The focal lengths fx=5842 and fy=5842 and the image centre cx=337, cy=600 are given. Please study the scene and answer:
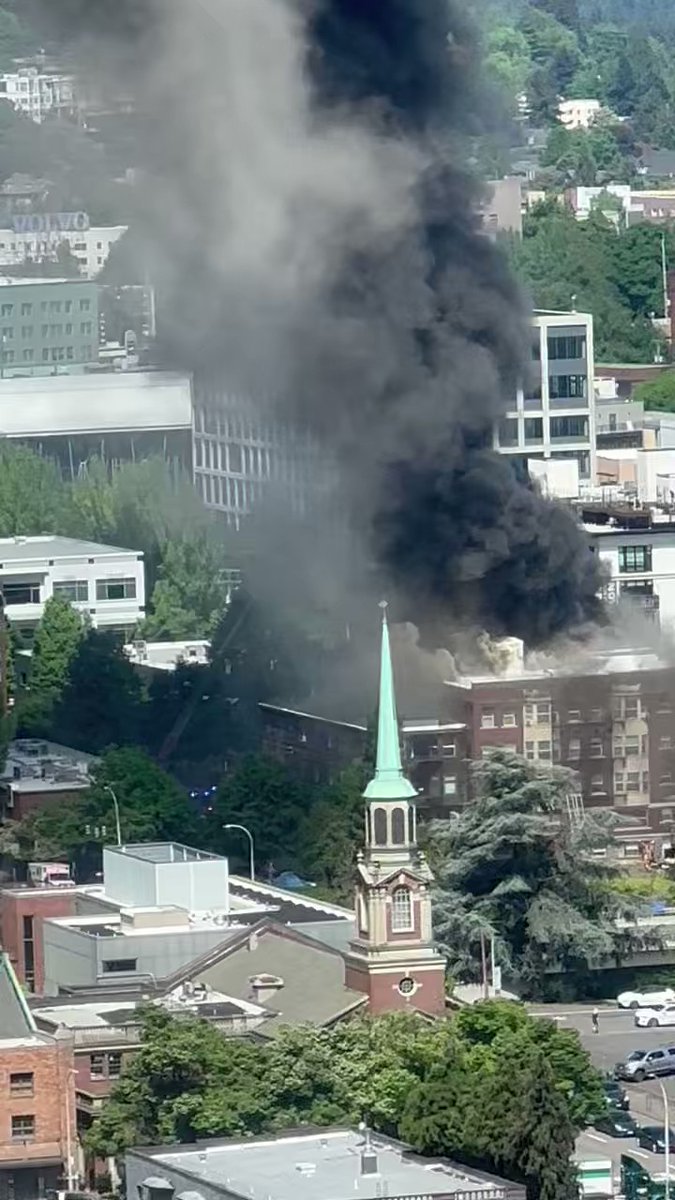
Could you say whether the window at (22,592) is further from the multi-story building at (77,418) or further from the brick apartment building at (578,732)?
the brick apartment building at (578,732)

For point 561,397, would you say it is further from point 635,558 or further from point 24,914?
point 24,914

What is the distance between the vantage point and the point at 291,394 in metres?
59.4

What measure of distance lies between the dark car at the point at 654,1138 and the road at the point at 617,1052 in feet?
0.24

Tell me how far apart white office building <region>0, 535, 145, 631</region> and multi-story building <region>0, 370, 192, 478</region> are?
434 cm

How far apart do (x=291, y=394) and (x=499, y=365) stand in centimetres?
224

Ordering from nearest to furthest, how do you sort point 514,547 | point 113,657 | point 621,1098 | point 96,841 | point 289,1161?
point 289,1161 < point 621,1098 < point 514,547 < point 96,841 < point 113,657

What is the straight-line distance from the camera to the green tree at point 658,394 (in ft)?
345

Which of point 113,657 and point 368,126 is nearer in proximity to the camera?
point 368,126

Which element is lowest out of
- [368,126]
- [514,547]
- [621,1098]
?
[621,1098]

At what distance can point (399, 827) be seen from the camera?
51406mm

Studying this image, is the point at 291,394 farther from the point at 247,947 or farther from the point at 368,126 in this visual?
the point at 247,947

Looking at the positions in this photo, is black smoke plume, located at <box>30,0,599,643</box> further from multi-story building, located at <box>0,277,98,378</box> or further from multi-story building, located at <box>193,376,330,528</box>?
multi-story building, located at <box>0,277,98,378</box>

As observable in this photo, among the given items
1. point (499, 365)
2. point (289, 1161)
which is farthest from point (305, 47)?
point (289, 1161)

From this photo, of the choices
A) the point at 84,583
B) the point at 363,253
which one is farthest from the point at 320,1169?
the point at 84,583
